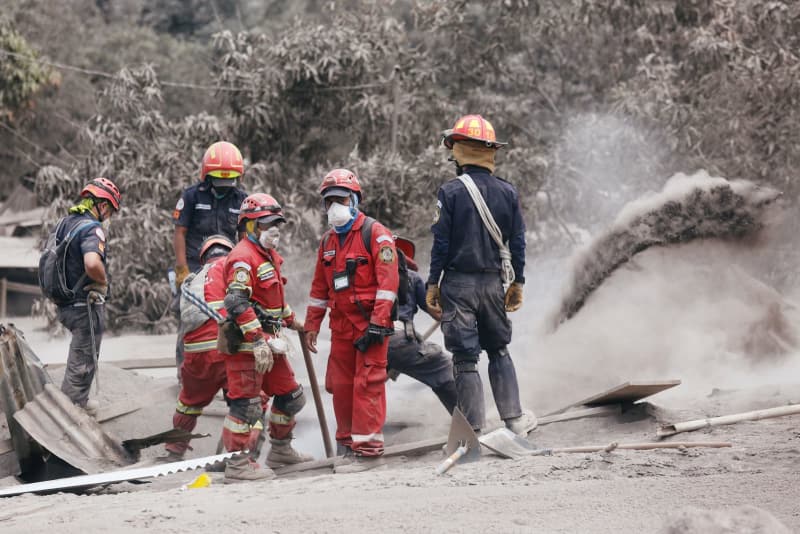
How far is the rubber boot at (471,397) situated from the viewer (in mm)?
6422

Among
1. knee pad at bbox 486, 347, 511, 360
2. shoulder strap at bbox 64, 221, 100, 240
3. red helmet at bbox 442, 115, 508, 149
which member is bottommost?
knee pad at bbox 486, 347, 511, 360

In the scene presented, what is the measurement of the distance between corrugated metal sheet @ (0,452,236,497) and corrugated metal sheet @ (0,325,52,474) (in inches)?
19.2

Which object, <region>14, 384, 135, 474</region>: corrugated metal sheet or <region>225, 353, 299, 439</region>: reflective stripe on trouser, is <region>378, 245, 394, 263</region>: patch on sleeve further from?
<region>14, 384, 135, 474</region>: corrugated metal sheet

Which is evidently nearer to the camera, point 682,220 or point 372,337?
point 372,337

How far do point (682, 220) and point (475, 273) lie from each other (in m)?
3.27

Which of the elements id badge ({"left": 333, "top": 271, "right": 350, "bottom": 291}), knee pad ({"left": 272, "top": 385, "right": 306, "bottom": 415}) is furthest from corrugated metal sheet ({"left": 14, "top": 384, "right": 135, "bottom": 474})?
id badge ({"left": 333, "top": 271, "right": 350, "bottom": 291})

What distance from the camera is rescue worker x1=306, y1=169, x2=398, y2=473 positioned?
6105 mm

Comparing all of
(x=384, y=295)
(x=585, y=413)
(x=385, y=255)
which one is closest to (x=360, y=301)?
(x=384, y=295)

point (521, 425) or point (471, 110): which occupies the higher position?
point (471, 110)

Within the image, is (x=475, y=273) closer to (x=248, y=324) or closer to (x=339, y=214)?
(x=339, y=214)

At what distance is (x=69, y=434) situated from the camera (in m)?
6.50

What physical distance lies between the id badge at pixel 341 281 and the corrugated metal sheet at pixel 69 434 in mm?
1898

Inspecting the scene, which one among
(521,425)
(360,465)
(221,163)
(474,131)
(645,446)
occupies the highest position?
(221,163)

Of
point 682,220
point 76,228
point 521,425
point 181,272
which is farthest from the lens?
point 682,220
